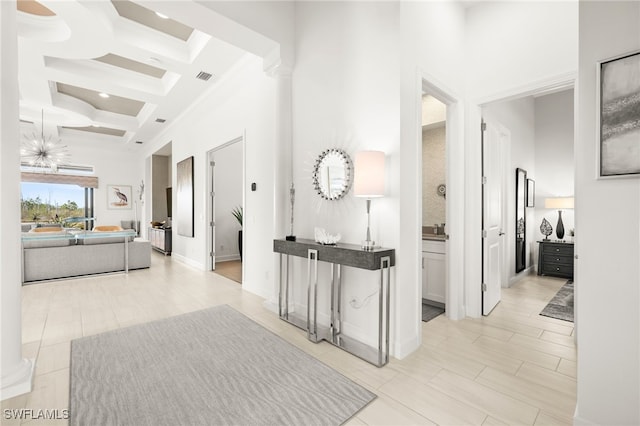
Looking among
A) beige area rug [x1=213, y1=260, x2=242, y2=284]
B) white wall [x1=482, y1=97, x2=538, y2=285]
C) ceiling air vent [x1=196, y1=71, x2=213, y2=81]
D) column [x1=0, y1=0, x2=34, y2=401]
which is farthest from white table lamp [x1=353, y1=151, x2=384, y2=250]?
ceiling air vent [x1=196, y1=71, x2=213, y2=81]

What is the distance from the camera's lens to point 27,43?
3.58 meters

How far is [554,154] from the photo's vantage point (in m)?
5.44

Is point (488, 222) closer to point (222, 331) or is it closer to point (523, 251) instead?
point (523, 251)

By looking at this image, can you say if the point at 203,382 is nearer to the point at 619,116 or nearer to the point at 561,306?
the point at 619,116

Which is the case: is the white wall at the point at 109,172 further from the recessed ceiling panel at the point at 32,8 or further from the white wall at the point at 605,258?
the white wall at the point at 605,258

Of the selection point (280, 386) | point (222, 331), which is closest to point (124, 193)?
point (222, 331)

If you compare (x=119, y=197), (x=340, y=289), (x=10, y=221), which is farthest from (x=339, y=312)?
(x=119, y=197)

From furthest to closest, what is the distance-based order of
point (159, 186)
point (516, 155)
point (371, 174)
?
point (159, 186) → point (516, 155) → point (371, 174)

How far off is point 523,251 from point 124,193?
11509 mm

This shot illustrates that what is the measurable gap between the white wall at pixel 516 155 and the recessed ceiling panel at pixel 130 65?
5298 mm

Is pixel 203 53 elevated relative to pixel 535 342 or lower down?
elevated

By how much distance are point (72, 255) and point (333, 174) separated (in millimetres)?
5138

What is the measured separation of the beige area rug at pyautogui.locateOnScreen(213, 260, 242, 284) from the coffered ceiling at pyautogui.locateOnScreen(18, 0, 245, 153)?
3.38 m

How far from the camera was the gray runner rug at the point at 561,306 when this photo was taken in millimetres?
3307
